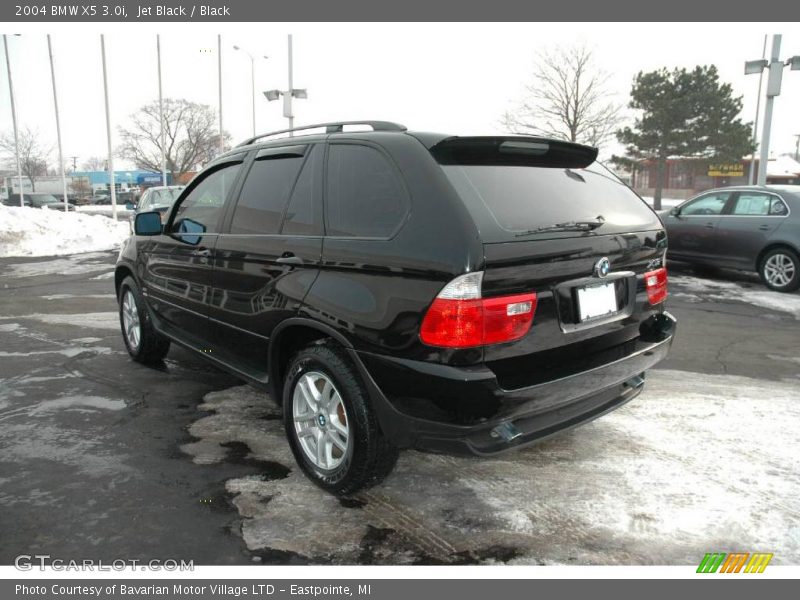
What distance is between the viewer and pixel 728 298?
859 cm

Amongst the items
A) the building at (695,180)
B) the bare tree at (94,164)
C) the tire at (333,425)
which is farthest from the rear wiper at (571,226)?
the bare tree at (94,164)

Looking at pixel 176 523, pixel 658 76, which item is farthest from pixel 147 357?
pixel 658 76

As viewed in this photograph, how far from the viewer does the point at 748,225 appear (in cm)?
941

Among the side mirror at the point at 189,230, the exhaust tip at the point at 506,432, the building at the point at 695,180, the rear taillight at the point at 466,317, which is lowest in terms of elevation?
the exhaust tip at the point at 506,432

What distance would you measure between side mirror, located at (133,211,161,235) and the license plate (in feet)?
10.9

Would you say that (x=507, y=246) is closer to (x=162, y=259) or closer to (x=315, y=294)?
(x=315, y=294)

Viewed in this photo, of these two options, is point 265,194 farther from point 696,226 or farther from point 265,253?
point 696,226

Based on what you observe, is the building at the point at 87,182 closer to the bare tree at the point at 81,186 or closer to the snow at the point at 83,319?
the bare tree at the point at 81,186

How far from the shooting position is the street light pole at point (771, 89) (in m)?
14.4

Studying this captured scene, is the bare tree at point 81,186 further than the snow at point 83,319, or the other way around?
the bare tree at point 81,186

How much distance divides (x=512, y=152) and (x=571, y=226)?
47cm

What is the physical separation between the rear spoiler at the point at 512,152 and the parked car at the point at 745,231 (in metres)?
7.25
